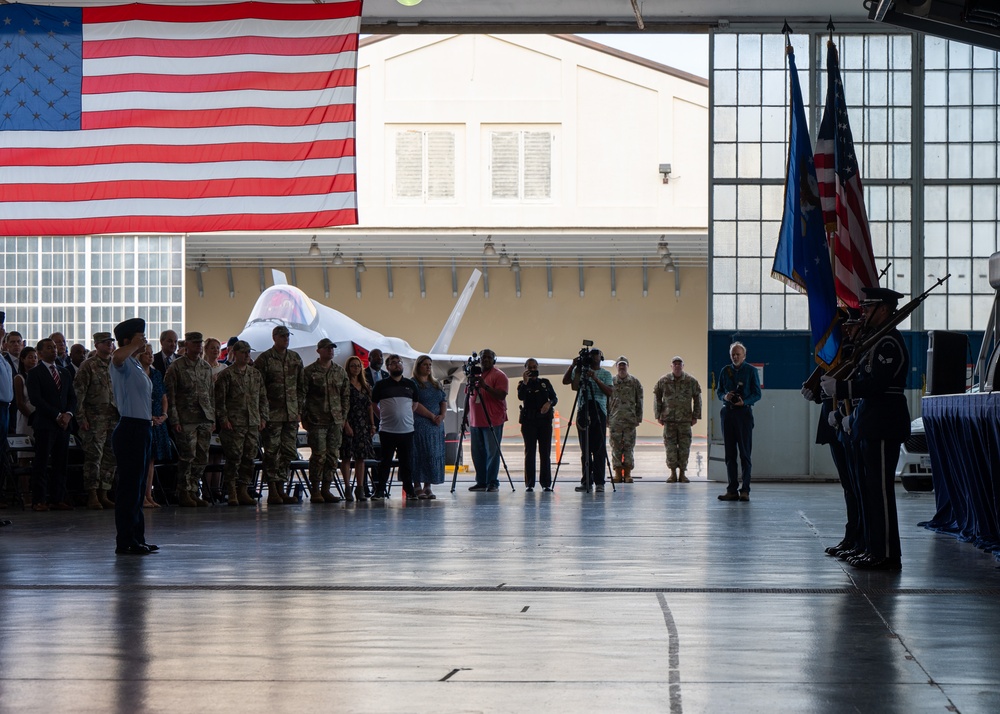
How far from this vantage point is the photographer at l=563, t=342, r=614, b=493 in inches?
479

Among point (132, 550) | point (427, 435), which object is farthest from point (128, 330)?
point (427, 435)

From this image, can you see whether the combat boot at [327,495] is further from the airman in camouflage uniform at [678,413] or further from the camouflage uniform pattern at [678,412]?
the camouflage uniform pattern at [678,412]

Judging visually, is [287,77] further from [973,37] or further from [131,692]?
[131,692]

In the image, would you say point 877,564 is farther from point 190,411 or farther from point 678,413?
point 678,413

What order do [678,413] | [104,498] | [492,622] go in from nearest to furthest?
[492,622] < [104,498] < [678,413]

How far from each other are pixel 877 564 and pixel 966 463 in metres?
1.53

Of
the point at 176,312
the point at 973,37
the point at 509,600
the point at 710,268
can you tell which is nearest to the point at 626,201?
the point at 176,312

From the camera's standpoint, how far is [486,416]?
40.4 ft

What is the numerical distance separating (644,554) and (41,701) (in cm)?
401

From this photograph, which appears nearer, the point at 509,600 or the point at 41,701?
the point at 41,701

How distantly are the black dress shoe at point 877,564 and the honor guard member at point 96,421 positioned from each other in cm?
668

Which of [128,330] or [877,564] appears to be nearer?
[877,564]

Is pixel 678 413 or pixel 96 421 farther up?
pixel 96 421

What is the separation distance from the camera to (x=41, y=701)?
309cm
